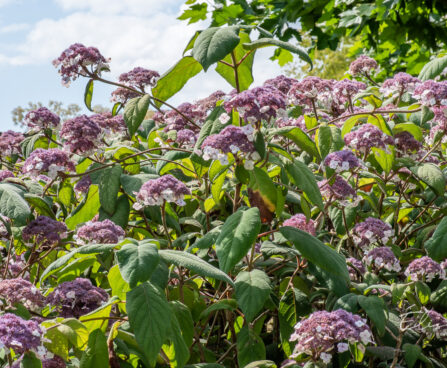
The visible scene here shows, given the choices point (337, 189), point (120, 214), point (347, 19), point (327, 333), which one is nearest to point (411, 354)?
point (327, 333)

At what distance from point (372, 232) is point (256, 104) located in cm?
81

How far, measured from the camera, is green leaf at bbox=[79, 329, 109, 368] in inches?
63.5

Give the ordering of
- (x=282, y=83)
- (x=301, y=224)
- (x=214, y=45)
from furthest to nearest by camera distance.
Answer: (x=282, y=83)
(x=301, y=224)
(x=214, y=45)

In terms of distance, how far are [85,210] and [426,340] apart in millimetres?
1471

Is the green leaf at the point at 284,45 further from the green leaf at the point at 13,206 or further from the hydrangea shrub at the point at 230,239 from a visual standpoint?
the green leaf at the point at 13,206

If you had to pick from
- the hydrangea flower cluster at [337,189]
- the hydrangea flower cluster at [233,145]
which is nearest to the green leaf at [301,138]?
the hydrangea flower cluster at [337,189]

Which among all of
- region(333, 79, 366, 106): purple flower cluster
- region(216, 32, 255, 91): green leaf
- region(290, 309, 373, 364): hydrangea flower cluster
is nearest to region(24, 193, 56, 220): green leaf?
region(216, 32, 255, 91): green leaf

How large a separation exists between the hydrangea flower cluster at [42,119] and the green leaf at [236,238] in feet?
4.54

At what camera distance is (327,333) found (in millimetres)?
1735

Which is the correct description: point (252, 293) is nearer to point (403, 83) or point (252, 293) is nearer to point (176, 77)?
point (176, 77)

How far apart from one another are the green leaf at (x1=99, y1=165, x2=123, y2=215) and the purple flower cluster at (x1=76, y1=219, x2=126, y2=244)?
254 mm

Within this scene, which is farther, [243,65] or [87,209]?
[87,209]

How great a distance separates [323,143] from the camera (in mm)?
2445

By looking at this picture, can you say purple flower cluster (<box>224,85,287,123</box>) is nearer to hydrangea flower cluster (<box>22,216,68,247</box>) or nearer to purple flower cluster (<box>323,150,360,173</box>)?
purple flower cluster (<box>323,150,360,173</box>)
